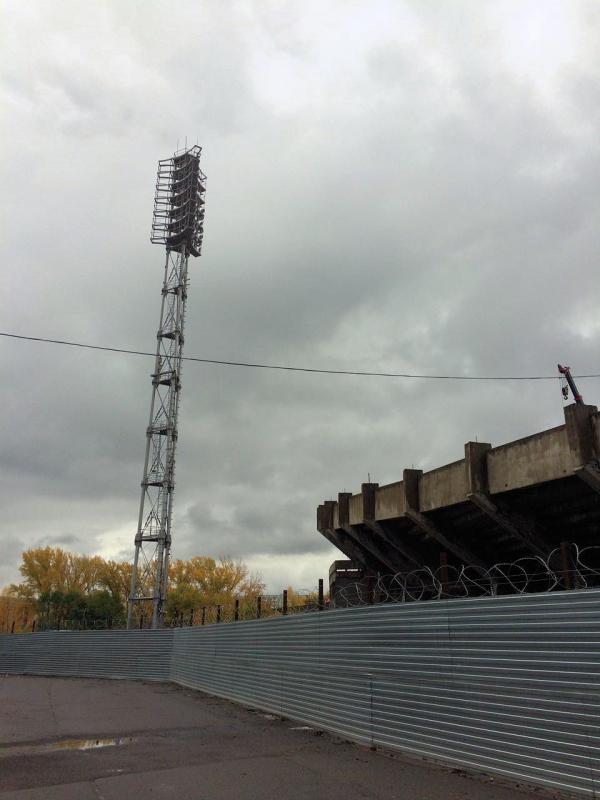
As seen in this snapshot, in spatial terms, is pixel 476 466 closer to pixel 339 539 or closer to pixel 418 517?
pixel 418 517

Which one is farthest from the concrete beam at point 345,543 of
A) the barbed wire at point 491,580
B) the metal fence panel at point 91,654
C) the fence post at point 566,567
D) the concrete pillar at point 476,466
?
the fence post at point 566,567

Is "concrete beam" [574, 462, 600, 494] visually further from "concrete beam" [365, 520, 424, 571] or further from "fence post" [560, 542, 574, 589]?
"concrete beam" [365, 520, 424, 571]

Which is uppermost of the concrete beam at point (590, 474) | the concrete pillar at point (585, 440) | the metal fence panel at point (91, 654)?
the concrete pillar at point (585, 440)

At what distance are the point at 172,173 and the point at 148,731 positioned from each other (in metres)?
39.8

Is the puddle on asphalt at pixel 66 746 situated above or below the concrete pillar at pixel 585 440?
below

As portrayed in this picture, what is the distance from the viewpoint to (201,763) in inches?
320

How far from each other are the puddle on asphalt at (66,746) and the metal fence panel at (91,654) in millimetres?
14768

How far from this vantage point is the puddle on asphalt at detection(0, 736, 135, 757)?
913 cm

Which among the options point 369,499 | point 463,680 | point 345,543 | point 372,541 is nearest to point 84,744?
point 463,680

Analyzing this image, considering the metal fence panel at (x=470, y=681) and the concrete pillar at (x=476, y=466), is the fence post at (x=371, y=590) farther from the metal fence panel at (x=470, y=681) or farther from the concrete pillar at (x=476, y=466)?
the concrete pillar at (x=476, y=466)

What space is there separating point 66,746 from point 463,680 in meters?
6.38

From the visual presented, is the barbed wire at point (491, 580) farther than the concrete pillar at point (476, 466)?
No

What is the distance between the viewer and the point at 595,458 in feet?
42.7

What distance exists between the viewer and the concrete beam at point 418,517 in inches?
747
